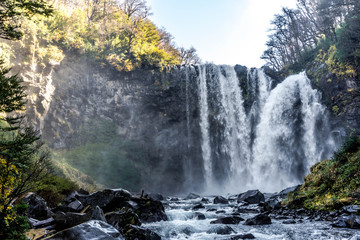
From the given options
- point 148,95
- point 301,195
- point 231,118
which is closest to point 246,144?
point 231,118

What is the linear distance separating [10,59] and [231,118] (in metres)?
24.6

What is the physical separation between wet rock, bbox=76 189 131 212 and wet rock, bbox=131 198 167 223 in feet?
2.33

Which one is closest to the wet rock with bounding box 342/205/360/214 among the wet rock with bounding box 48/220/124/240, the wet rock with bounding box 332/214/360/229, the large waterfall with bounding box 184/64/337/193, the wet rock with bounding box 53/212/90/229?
the wet rock with bounding box 332/214/360/229

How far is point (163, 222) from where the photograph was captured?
11406 millimetres

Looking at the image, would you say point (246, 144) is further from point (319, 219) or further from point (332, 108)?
point (319, 219)

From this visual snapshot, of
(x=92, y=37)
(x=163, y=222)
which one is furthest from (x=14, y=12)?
(x=92, y=37)

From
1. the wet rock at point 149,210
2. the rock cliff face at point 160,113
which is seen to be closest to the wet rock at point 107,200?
the wet rock at point 149,210

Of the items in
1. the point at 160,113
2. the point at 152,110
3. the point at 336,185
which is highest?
the point at 152,110

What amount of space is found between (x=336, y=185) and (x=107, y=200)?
10726 millimetres

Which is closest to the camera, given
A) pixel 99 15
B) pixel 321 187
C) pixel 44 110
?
pixel 321 187

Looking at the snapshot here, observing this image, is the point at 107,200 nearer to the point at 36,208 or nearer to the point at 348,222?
the point at 36,208

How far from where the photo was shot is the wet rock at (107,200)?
11117 mm

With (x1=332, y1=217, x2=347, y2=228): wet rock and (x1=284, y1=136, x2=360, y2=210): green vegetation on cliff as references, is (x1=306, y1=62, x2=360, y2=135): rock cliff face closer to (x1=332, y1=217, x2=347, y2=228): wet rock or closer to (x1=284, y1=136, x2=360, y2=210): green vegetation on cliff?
(x1=284, y1=136, x2=360, y2=210): green vegetation on cliff

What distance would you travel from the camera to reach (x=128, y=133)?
30.1m
